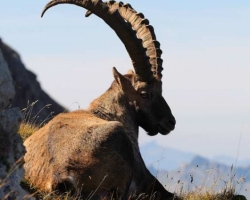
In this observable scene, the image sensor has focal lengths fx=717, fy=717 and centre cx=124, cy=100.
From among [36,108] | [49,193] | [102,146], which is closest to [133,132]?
[102,146]

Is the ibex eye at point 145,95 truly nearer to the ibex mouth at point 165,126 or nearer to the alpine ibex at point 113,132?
the alpine ibex at point 113,132

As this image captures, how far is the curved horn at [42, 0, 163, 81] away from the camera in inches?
523

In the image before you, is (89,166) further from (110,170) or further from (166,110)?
(166,110)

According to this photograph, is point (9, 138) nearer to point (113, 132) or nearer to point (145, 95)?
point (113, 132)

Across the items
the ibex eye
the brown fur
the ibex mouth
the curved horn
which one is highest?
the curved horn

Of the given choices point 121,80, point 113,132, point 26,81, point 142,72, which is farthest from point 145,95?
point 26,81

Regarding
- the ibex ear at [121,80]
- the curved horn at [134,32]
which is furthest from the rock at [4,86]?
the ibex ear at [121,80]

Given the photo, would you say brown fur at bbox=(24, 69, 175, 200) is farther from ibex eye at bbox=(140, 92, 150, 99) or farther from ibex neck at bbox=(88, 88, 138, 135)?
ibex eye at bbox=(140, 92, 150, 99)

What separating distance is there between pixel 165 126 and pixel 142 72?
3.86 ft

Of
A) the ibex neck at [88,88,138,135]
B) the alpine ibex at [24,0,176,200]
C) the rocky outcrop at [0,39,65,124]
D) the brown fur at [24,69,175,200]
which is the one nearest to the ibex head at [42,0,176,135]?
the alpine ibex at [24,0,176,200]

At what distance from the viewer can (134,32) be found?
1331 centimetres

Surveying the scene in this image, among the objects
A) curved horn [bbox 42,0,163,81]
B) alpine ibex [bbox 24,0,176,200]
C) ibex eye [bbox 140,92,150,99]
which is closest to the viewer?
alpine ibex [bbox 24,0,176,200]

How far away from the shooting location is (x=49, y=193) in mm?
9836

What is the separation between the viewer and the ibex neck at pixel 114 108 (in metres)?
13.4
